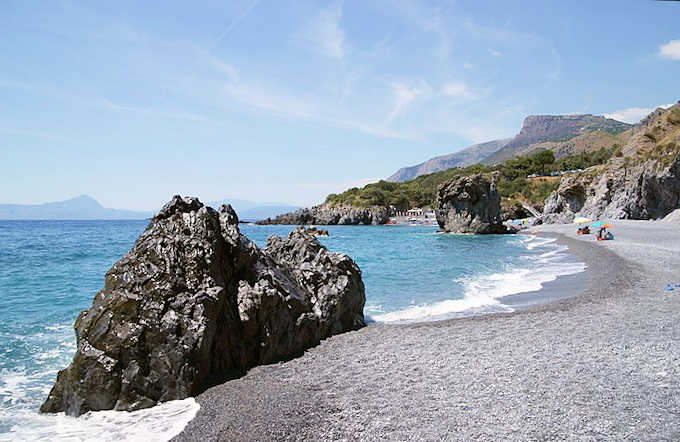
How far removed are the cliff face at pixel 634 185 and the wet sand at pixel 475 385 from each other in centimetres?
4414

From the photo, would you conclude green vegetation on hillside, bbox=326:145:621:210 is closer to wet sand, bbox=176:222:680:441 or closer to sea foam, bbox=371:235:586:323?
sea foam, bbox=371:235:586:323

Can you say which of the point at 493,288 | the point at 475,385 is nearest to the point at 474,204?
the point at 493,288

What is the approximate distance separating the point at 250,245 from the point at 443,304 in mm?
7853

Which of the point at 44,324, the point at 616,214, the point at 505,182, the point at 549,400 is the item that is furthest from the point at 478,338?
the point at 505,182

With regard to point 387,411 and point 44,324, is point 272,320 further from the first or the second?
point 44,324

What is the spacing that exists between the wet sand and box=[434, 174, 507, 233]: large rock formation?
46414 millimetres

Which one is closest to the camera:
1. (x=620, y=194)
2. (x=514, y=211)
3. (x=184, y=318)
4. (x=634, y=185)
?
(x=184, y=318)

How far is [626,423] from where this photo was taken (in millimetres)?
4992

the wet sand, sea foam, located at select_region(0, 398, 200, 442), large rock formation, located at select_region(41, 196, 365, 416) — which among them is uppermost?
large rock formation, located at select_region(41, 196, 365, 416)

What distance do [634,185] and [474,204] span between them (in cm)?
1840

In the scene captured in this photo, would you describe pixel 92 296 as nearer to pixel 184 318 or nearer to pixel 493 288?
pixel 184 318

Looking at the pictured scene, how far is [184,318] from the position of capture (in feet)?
23.0

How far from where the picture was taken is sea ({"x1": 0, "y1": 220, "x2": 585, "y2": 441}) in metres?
6.03

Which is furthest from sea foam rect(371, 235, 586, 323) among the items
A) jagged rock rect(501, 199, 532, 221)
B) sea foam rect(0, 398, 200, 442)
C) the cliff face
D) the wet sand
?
jagged rock rect(501, 199, 532, 221)
